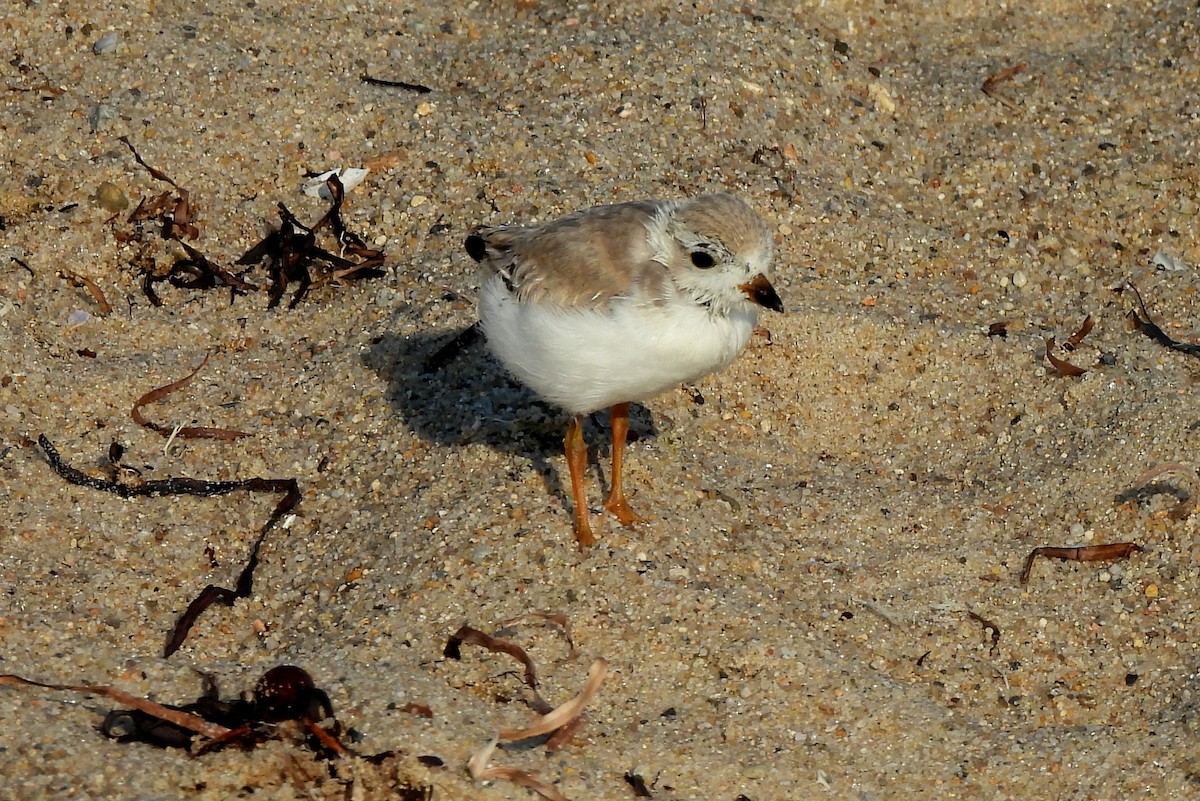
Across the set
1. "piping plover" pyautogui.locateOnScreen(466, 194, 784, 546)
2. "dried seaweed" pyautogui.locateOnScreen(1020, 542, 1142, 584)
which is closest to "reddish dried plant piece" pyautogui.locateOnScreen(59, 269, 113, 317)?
"piping plover" pyautogui.locateOnScreen(466, 194, 784, 546)

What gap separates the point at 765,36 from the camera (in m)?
6.17

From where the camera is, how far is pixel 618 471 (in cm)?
437

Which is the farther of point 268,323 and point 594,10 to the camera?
point 594,10

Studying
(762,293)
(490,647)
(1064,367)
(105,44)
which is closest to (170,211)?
(105,44)

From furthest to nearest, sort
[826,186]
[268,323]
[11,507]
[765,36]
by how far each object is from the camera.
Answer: [765,36] < [826,186] < [268,323] < [11,507]

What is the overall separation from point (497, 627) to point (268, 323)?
182 centimetres

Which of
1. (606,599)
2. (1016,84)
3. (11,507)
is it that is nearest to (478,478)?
(606,599)

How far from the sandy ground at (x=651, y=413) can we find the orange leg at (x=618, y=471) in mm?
110

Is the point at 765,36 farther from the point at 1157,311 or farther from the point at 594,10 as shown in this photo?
the point at 1157,311

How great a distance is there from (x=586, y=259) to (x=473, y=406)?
3.13 ft

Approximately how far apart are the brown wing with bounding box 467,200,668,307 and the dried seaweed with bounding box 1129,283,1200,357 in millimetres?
2302

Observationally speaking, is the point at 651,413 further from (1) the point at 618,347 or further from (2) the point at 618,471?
(1) the point at 618,347

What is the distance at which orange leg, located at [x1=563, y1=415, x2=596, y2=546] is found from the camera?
4.22 m

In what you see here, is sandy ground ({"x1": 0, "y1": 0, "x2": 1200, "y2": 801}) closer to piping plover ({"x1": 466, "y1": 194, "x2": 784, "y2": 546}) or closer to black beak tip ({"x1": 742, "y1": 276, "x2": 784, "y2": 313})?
piping plover ({"x1": 466, "y1": 194, "x2": 784, "y2": 546})
